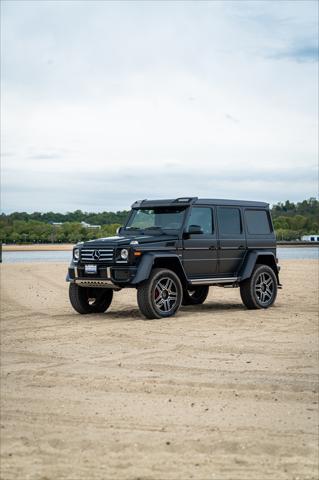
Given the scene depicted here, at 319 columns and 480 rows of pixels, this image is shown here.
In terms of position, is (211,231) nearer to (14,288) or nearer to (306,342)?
(306,342)

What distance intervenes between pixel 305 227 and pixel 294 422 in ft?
250

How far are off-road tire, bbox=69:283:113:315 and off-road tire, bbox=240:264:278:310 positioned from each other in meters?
2.57

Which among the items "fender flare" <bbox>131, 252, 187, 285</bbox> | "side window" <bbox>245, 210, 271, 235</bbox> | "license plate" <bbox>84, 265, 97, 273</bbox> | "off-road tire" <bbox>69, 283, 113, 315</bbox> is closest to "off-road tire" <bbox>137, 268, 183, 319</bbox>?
"fender flare" <bbox>131, 252, 187, 285</bbox>

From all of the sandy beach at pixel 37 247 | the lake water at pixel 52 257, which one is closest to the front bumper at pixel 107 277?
the lake water at pixel 52 257

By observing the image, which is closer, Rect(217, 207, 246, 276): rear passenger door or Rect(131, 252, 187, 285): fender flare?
Rect(131, 252, 187, 285): fender flare

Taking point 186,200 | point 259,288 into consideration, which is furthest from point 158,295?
point 259,288

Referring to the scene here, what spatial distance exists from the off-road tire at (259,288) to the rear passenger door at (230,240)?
35 centimetres

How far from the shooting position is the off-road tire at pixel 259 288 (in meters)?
16.2

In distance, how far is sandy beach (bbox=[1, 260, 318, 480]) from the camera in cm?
596

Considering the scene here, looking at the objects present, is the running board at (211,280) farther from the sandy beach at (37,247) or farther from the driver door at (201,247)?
the sandy beach at (37,247)

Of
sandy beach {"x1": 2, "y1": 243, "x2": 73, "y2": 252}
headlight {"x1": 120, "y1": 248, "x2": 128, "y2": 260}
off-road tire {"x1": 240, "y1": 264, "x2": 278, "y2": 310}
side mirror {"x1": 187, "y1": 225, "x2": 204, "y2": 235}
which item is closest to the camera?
headlight {"x1": 120, "y1": 248, "x2": 128, "y2": 260}

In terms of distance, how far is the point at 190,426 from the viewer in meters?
6.91

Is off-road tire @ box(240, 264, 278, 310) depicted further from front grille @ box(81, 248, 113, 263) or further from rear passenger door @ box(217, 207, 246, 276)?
front grille @ box(81, 248, 113, 263)

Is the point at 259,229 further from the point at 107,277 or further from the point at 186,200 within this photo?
the point at 107,277
